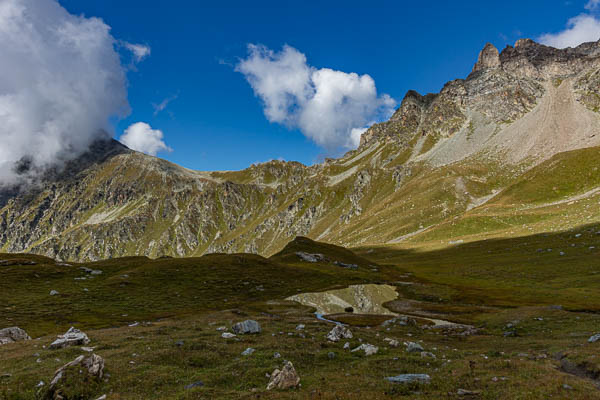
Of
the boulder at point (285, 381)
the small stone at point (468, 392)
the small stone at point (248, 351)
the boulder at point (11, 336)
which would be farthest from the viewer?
the boulder at point (11, 336)

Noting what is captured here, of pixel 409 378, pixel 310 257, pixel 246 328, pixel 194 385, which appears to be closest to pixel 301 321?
pixel 246 328

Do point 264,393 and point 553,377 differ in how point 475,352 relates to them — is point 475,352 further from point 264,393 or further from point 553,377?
point 264,393

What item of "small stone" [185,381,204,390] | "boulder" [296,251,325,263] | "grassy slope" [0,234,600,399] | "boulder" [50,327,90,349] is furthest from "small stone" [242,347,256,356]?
"boulder" [296,251,325,263]

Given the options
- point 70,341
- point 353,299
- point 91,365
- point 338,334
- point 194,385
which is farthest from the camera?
point 353,299

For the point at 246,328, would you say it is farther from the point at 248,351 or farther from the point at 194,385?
the point at 194,385

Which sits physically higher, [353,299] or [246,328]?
[246,328]

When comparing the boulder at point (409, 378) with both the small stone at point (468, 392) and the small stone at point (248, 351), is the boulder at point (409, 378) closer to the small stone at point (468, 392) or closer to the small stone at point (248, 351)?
the small stone at point (468, 392)

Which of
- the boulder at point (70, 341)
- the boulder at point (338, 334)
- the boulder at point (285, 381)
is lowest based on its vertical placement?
the boulder at point (338, 334)

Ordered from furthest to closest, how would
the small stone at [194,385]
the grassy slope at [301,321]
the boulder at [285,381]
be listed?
the grassy slope at [301,321] < the small stone at [194,385] < the boulder at [285,381]

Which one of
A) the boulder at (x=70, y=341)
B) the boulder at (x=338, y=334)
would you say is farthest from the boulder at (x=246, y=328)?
the boulder at (x=70, y=341)

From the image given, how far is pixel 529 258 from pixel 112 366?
11426 centimetres

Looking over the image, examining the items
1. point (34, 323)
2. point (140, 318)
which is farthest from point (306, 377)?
point (34, 323)

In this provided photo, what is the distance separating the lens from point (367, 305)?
72.6 meters

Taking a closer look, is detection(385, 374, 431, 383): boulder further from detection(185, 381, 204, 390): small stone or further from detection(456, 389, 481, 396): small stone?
detection(185, 381, 204, 390): small stone
